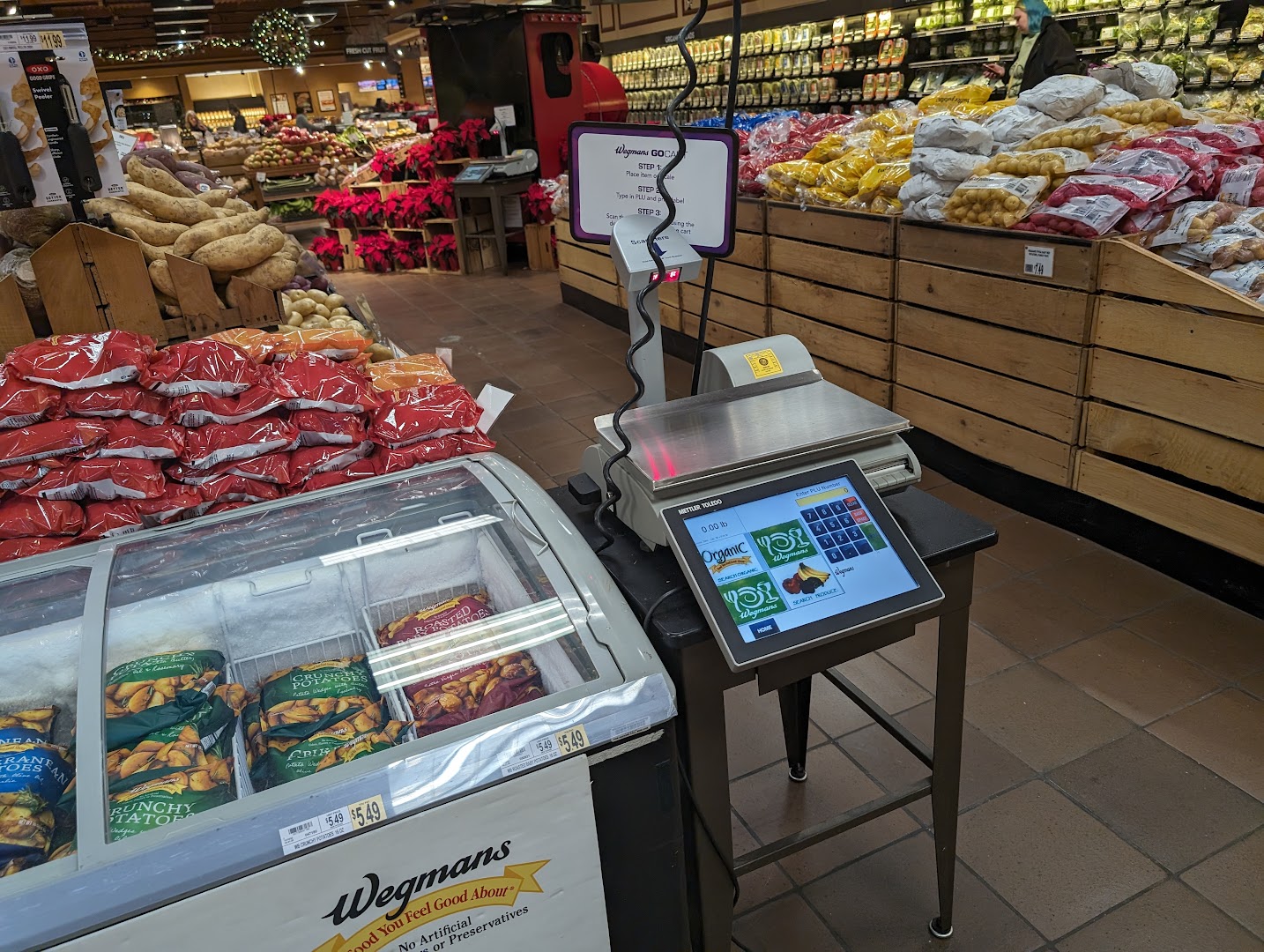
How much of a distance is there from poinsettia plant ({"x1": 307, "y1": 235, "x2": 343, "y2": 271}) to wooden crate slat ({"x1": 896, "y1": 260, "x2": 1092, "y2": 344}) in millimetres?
8475

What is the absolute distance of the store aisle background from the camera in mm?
1967

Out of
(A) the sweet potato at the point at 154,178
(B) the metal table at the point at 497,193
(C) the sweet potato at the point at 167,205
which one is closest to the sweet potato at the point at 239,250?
(C) the sweet potato at the point at 167,205

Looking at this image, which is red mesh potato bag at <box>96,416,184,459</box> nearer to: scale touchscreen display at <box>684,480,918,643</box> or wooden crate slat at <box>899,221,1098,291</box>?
scale touchscreen display at <box>684,480,918,643</box>

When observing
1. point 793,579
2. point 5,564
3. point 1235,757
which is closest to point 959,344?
point 1235,757

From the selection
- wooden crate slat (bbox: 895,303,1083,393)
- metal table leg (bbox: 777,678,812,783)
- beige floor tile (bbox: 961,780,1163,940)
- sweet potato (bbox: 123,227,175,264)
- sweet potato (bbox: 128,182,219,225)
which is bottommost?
beige floor tile (bbox: 961,780,1163,940)

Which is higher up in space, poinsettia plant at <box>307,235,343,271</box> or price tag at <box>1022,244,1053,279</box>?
price tag at <box>1022,244,1053,279</box>

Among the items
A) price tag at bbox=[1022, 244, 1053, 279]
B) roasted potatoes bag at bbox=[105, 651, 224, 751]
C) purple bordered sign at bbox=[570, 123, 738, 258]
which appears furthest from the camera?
price tag at bbox=[1022, 244, 1053, 279]

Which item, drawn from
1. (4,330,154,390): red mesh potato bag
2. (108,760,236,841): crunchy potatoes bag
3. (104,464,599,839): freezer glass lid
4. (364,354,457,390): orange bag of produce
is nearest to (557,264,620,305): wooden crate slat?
(364,354,457,390): orange bag of produce

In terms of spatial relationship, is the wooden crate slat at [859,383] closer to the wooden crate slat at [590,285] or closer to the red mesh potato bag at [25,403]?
the wooden crate slat at [590,285]

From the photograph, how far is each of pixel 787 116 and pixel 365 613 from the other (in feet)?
18.1

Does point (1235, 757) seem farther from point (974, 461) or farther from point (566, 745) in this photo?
point (566, 745)

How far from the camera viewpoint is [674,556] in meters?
1.46

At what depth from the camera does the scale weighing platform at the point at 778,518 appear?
135 centimetres

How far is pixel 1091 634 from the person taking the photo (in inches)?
113
